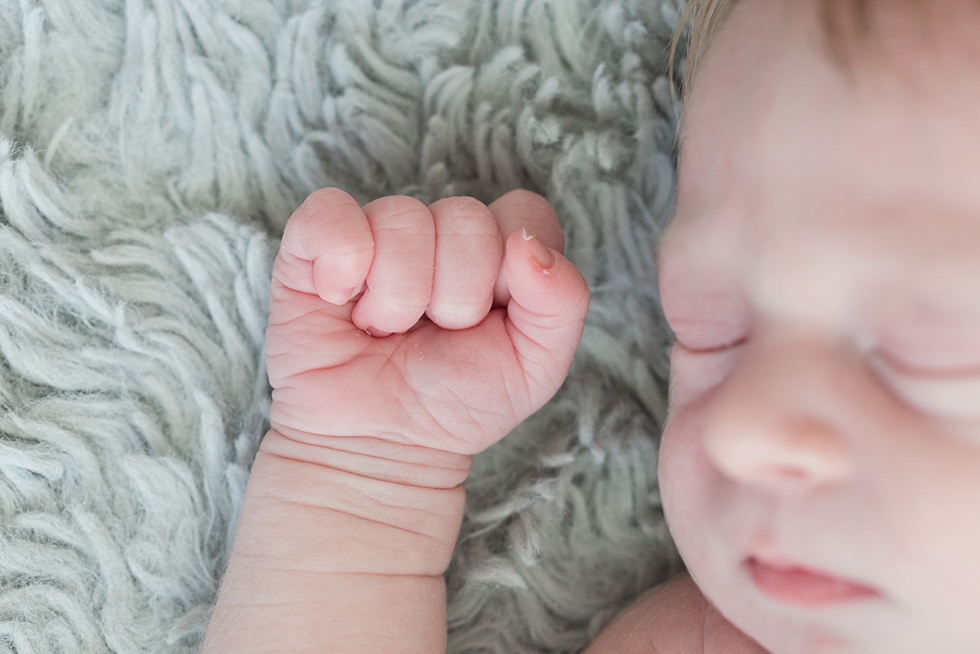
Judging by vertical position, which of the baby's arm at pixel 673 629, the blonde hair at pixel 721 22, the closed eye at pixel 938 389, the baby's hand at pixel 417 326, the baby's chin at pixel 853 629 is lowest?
the baby's arm at pixel 673 629

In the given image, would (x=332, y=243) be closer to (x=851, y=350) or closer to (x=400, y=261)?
(x=400, y=261)

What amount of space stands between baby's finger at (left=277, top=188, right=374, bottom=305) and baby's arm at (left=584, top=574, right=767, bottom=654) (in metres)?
0.41

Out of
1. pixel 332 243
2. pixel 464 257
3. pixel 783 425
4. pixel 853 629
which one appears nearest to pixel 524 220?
pixel 464 257

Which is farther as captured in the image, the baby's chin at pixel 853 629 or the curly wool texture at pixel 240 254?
the curly wool texture at pixel 240 254

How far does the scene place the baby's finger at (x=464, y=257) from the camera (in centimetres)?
77

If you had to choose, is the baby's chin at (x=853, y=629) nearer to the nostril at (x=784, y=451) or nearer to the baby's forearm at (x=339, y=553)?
the nostril at (x=784, y=451)

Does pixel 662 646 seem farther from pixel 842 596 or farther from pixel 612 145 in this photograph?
pixel 612 145

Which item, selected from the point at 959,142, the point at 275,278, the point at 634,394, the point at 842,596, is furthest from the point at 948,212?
the point at 275,278

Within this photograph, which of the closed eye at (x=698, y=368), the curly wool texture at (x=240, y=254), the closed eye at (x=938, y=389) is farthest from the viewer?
the curly wool texture at (x=240, y=254)

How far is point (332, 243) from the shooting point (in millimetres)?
731

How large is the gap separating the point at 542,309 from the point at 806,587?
30 cm

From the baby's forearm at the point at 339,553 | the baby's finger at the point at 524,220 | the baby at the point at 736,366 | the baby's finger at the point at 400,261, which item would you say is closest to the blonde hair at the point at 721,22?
the baby at the point at 736,366

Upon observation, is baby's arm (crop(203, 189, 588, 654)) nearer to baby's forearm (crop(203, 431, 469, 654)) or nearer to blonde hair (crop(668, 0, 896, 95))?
baby's forearm (crop(203, 431, 469, 654))

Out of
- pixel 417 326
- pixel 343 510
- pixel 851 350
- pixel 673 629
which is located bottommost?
pixel 673 629
